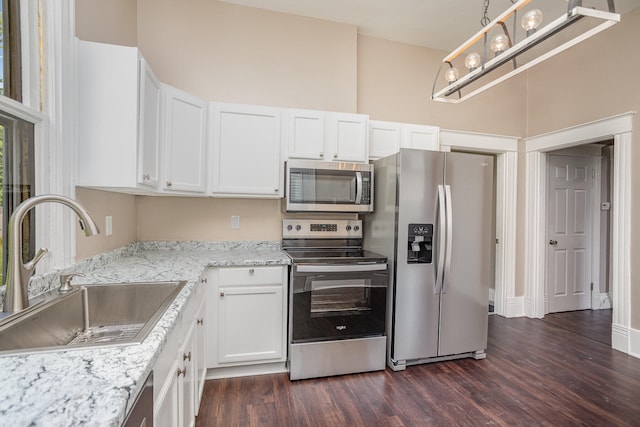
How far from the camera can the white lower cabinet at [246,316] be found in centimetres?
220

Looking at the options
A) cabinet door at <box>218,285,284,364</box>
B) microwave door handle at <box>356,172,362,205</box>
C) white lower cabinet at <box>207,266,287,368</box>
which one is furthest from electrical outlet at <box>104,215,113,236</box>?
microwave door handle at <box>356,172,362,205</box>

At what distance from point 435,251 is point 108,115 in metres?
2.41

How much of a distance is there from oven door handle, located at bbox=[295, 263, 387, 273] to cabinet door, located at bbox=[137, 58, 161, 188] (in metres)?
1.16

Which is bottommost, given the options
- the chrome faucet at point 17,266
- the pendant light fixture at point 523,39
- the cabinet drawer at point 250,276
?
the cabinet drawer at point 250,276

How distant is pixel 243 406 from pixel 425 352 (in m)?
1.47

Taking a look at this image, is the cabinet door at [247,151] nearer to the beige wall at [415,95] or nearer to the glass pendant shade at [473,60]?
the beige wall at [415,95]

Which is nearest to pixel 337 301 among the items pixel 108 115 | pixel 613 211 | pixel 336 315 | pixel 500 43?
pixel 336 315

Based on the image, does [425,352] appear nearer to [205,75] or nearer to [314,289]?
[314,289]

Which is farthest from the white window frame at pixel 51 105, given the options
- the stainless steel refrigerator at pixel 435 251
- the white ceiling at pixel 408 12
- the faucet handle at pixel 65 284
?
the stainless steel refrigerator at pixel 435 251

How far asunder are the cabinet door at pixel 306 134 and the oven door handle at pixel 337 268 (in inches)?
38.6

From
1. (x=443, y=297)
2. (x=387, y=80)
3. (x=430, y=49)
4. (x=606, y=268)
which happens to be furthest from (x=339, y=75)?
(x=606, y=268)

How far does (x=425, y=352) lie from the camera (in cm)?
248

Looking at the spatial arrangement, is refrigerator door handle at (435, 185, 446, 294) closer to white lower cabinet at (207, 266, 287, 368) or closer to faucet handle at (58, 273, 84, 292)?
white lower cabinet at (207, 266, 287, 368)

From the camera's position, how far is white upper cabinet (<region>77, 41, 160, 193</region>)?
63.8 inches
